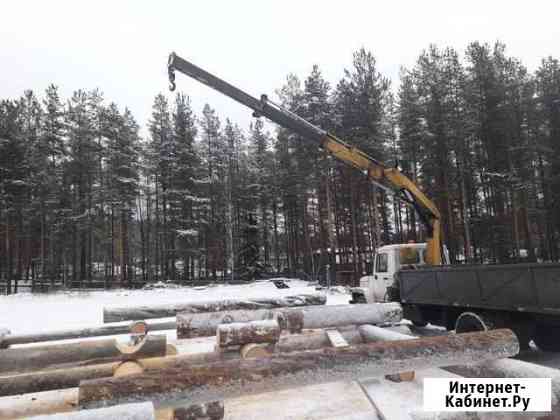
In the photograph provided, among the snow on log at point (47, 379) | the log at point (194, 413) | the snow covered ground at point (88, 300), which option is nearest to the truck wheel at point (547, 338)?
the log at point (194, 413)

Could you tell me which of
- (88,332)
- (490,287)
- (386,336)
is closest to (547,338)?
(490,287)

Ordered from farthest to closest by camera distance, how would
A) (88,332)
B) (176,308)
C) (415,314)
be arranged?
(415,314), (176,308), (88,332)

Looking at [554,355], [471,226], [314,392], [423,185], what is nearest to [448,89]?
[423,185]

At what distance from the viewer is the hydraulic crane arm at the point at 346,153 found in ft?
38.3

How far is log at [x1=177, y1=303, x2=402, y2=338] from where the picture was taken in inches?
212

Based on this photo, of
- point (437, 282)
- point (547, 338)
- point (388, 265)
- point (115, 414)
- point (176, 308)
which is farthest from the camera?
point (388, 265)

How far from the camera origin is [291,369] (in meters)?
2.55

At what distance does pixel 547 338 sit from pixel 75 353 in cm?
798

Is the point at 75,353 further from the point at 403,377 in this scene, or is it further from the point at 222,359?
the point at 403,377

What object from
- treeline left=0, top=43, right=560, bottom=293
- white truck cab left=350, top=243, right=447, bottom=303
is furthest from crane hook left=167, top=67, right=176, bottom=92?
treeline left=0, top=43, right=560, bottom=293

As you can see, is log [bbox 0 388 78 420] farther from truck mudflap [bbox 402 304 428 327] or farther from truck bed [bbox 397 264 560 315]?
truck mudflap [bbox 402 304 428 327]

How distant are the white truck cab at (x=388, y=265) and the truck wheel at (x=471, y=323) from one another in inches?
113

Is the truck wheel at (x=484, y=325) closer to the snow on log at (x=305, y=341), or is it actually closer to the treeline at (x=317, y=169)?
the snow on log at (x=305, y=341)

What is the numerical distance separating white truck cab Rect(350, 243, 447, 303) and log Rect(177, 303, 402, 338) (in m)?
4.87
